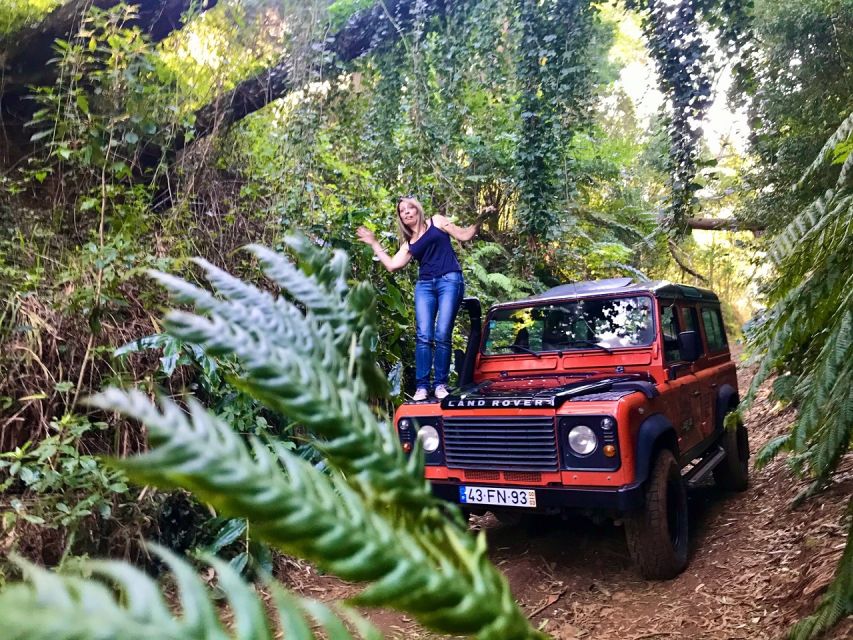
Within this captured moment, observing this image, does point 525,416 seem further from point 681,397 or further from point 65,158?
point 65,158

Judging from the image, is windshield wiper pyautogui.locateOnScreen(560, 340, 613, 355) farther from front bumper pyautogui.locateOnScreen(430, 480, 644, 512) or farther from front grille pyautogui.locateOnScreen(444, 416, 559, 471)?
front bumper pyautogui.locateOnScreen(430, 480, 644, 512)

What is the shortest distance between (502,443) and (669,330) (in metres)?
1.79

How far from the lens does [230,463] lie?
43 cm

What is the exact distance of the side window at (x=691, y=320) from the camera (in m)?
5.46

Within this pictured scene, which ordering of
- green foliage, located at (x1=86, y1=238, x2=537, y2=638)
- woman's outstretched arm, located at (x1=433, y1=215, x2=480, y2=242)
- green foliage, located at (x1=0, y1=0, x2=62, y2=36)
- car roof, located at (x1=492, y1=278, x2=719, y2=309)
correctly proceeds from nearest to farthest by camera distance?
1. green foliage, located at (x1=86, y1=238, x2=537, y2=638)
2. car roof, located at (x1=492, y1=278, x2=719, y2=309)
3. woman's outstretched arm, located at (x1=433, y1=215, x2=480, y2=242)
4. green foliage, located at (x1=0, y1=0, x2=62, y2=36)

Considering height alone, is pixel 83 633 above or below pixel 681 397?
above

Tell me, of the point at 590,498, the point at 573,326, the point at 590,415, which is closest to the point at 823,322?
the point at 590,415

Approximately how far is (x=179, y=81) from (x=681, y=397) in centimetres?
530

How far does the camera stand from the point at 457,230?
5316 millimetres

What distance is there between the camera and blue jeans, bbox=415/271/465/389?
5.27m

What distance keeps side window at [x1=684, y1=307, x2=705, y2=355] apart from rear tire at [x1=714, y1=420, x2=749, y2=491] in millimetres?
847

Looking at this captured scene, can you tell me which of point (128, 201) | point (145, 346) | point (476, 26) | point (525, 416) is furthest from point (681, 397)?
point (128, 201)

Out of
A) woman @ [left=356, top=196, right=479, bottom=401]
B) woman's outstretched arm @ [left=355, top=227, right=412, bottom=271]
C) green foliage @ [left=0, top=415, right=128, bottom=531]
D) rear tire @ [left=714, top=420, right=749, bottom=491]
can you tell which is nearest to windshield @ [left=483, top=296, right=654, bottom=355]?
woman @ [left=356, top=196, right=479, bottom=401]

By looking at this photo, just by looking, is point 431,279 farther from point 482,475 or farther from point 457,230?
point 482,475
